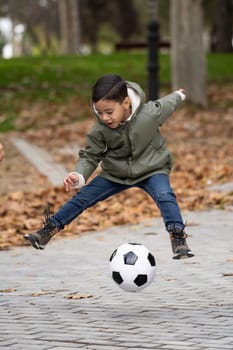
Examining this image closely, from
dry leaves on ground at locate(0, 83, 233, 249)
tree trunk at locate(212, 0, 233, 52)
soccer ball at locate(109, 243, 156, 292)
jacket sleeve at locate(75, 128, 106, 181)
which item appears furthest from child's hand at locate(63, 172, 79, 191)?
tree trunk at locate(212, 0, 233, 52)

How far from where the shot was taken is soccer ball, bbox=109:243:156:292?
691 centimetres

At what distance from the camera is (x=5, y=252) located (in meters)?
10.1

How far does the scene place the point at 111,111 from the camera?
7348 mm

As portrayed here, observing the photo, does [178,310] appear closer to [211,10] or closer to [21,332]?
[21,332]

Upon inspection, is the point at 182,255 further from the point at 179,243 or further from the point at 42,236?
the point at 42,236

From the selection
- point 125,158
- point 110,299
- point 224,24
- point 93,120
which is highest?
point 224,24

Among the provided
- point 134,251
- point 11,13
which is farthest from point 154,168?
point 11,13

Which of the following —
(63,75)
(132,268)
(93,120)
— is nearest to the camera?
(132,268)

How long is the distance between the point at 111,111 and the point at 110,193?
2.48 feet

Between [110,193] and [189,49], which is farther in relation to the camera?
[189,49]

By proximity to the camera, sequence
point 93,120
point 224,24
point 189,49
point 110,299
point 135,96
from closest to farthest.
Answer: point 110,299, point 135,96, point 93,120, point 189,49, point 224,24

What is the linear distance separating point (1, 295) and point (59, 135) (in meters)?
14.7

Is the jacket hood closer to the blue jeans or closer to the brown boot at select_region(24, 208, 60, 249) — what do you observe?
the blue jeans

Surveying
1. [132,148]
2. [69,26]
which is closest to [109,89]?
[132,148]
